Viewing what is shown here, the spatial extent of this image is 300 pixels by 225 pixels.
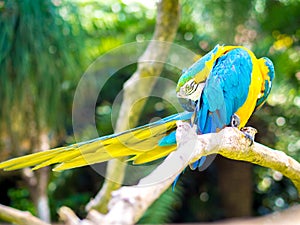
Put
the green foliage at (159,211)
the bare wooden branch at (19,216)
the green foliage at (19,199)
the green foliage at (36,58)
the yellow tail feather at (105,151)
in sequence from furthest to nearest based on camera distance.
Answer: the green foliage at (19,199), the green foliage at (159,211), the green foliage at (36,58), the bare wooden branch at (19,216), the yellow tail feather at (105,151)

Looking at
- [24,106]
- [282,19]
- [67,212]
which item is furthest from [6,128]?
[67,212]

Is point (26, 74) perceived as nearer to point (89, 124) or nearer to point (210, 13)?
point (89, 124)

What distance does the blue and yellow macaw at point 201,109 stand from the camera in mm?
729

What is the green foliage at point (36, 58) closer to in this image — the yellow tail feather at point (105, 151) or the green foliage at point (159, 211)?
the green foliage at point (159, 211)

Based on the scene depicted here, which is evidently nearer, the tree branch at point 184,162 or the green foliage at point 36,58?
the tree branch at point 184,162

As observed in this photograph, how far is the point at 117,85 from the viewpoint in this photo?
8.55ft

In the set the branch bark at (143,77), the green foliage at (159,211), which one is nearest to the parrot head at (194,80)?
the branch bark at (143,77)

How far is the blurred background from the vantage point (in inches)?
75.6

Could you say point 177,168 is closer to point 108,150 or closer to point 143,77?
point 108,150

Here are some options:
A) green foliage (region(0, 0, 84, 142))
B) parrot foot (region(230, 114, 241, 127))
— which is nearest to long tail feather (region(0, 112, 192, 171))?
parrot foot (region(230, 114, 241, 127))

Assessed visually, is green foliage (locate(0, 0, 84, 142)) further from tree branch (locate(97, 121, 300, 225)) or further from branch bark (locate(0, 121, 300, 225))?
tree branch (locate(97, 121, 300, 225))

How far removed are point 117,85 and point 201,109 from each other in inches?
69.4

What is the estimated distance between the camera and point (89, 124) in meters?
2.39

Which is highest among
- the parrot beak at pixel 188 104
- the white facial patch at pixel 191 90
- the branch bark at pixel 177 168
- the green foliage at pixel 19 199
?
the white facial patch at pixel 191 90
